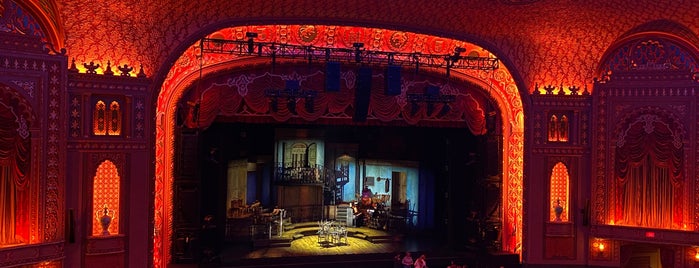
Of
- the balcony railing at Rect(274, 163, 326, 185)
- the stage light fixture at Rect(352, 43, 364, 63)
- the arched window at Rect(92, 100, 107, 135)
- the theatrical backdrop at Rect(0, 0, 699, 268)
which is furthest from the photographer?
the balcony railing at Rect(274, 163, 326, 185)

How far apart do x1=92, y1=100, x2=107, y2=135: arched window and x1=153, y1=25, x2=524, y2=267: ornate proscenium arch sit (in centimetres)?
132

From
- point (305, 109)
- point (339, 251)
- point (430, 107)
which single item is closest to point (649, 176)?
point (430, 107)

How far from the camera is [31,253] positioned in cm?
870

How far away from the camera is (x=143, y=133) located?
10008mm

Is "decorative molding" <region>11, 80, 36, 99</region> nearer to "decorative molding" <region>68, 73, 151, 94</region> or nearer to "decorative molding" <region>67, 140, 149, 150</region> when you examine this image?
"decorative molding" <region>68, 73, 151, 94</region>

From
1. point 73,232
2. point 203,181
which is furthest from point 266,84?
point 73,232

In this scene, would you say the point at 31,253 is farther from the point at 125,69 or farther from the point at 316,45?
the point at 316,45

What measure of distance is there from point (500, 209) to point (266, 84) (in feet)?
22.4

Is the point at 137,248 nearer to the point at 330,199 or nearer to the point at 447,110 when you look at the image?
the point at 447,110

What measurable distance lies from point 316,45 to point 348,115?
2010mm

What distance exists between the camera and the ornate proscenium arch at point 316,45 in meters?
11.5

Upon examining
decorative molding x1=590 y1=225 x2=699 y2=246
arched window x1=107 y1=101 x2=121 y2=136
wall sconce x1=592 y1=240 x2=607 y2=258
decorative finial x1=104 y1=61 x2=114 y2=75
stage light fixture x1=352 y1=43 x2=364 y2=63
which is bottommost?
wall sconce x1=592 y1=240 x2=607 y2=258

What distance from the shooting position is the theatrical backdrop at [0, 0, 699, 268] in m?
9.09

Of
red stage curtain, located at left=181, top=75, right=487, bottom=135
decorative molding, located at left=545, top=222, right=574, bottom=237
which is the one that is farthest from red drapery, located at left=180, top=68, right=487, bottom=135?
decorative molding, located at left=545, top=222, right=574, bottom=237
